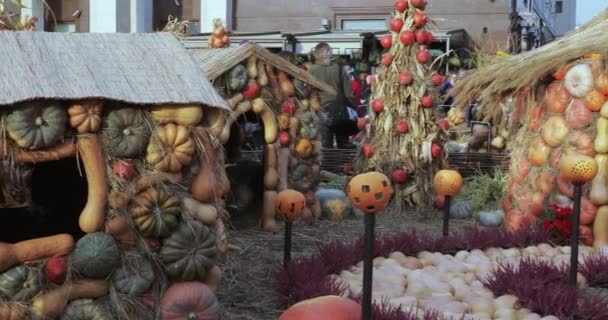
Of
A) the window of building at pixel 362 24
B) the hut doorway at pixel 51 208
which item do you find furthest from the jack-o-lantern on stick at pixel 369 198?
the window of building at pixel 362 24

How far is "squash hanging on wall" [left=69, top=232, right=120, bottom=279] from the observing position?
3.43 meters

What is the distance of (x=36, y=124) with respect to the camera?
10.8 ft

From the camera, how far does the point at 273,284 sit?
4.99m

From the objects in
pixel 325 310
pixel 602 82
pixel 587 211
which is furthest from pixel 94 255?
pixel 602 82

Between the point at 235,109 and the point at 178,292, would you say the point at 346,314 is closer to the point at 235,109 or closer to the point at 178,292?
the point at 178,292

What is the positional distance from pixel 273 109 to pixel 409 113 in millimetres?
1851

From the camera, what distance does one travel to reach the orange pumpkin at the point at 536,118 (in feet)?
20.8

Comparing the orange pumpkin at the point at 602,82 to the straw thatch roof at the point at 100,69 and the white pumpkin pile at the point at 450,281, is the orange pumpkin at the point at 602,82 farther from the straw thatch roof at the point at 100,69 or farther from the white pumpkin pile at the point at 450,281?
the straw thatch roof at the point at 100,69

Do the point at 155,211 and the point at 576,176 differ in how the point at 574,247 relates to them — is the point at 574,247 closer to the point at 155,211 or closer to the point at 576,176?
the point at 576,176

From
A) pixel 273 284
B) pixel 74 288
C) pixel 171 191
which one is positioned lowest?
pixel 273 284

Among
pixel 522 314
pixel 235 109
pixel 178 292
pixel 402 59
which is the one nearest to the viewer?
pixel 178 292

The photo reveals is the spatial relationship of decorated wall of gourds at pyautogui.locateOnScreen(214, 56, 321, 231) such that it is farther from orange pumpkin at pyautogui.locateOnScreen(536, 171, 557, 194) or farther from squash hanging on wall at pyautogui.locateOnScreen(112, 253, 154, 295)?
squash hanging on wall at pyautogui.locateOnScreen(112, 253, 154, 295)

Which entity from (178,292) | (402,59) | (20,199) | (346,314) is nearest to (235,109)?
(20,199)

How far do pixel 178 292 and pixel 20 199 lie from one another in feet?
8.53
